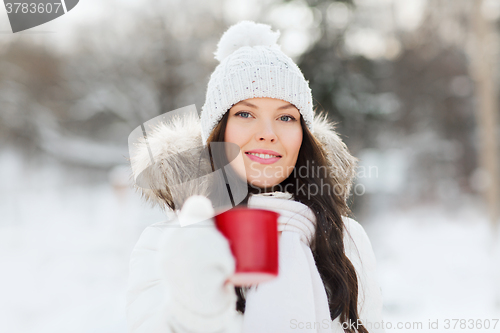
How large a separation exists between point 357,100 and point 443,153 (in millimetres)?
11093

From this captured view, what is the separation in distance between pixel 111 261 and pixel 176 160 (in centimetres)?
742

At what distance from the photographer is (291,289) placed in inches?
51.4

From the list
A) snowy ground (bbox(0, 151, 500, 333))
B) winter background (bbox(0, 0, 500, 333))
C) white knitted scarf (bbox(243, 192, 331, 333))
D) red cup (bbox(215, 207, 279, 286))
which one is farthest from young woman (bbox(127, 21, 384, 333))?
snowy ground (bbox(0, 151, 500, 333))

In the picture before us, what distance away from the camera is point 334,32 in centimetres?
712

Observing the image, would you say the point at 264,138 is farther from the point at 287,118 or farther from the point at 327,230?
the point at 327,230

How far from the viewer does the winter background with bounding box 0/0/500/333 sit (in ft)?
17.9

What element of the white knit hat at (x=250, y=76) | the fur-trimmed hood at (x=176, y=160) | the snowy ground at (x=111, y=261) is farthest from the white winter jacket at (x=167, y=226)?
the snowy ground at (x=111, y=261)

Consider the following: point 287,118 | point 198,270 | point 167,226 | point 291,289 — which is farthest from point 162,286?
point 287,118

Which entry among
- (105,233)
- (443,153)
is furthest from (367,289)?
(443,153)

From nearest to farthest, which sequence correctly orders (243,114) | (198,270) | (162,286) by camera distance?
(198,270), (162,286), (243,114)

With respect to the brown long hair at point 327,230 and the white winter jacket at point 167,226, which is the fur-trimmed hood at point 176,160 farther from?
the brown long hair at point 327,230

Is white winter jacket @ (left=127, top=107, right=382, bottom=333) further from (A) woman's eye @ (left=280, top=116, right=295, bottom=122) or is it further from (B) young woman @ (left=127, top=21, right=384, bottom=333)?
(A) woman's eye @ (left=280, top=116, right=295, bottom=122)

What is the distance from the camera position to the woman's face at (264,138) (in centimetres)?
149

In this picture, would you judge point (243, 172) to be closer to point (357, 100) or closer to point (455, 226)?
point (357, 100)
